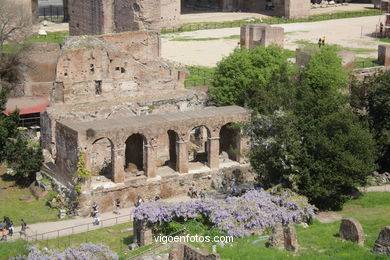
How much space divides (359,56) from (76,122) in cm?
2228

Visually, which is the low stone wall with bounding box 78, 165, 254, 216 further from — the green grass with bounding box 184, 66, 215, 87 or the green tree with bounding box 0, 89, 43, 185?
the green grass with bounding box 184, 66, 215, 87

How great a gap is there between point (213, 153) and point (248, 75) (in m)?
5.73

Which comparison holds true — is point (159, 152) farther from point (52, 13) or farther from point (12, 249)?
point (52, 13)

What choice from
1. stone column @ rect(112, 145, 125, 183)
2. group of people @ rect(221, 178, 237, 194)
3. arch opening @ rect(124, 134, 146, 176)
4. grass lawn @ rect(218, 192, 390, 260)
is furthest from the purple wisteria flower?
arch opening @ rect(124, 134, 146, 176)

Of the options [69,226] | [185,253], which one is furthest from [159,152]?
[185,253]

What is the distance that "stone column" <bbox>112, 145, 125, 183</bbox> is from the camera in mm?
35844

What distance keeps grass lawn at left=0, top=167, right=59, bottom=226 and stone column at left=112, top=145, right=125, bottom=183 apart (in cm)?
293

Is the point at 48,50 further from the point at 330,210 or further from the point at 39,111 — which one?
the point at 330,210

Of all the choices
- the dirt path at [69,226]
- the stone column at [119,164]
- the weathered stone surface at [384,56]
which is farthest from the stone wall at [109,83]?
the weathered stone surface at [384,56]

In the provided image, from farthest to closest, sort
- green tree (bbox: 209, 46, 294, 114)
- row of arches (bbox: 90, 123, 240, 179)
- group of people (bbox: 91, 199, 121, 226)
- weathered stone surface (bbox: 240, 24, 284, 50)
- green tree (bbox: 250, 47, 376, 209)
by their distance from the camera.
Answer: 1. weathered stone surface (bbox: 240, 24, 284, 50)
2. green tree (bbox: 209, 46, 294, 114)
3. row of arches (bbox: 90, 123, 240, 179)
4. group of people (bbox: 91, 199, 121, 226)
5. green tree (bbox: 250, 47, 376, 209)

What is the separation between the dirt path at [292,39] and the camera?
54.0m

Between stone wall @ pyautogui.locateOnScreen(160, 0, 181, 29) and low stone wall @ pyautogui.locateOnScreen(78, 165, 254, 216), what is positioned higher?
stone wall @ pyautogui.locateOnScreen(160, 0, 181, 29)

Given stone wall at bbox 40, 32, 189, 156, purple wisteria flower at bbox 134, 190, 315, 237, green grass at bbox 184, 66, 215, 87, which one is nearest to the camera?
purple wisteria flower at bbox 134, 190, 315, 237

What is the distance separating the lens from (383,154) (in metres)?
38.2
